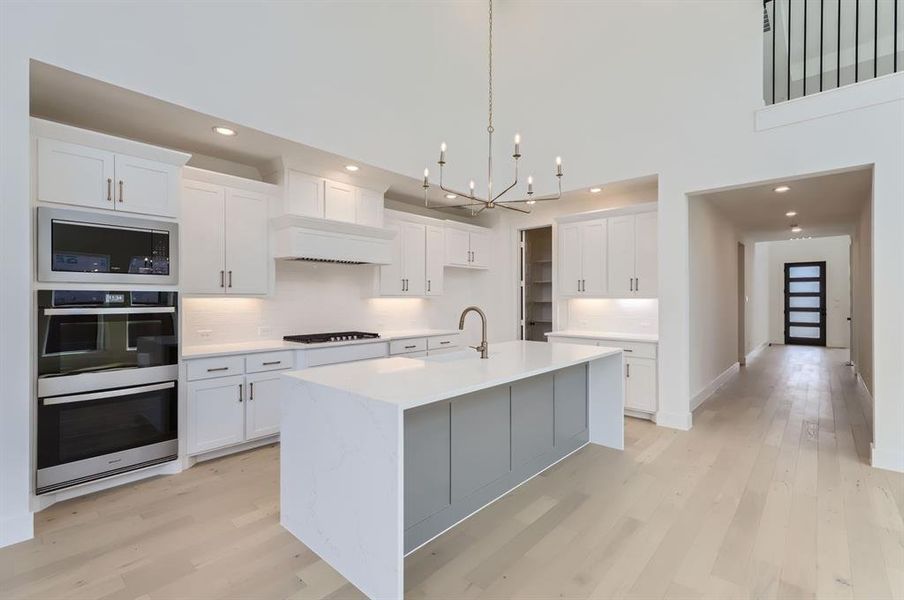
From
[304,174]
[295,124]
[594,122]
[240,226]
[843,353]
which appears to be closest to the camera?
[295,124]

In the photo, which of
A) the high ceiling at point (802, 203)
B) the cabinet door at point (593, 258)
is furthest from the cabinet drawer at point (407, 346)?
the high ceiling at point (802, 203)

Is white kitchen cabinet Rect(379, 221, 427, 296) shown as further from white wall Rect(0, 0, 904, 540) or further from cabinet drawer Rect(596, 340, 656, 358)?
cabinet drawer Rect(596, 340, 656, 358)

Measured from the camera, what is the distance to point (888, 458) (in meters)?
3.26

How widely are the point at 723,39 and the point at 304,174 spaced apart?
4176 mm

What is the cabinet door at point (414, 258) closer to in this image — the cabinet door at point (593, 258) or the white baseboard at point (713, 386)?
the cabinet door at point (593, 258)

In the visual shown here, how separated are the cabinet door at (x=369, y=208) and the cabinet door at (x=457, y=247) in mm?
1189

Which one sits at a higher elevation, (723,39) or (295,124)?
(723,39)

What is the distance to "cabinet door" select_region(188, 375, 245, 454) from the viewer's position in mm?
3293

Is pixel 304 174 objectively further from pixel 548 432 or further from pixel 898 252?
pixel 898 252

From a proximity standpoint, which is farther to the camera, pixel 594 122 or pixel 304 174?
pixel 594 122

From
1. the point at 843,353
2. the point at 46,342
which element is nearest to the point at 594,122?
Result: the point at 46,342

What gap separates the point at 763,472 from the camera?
3.20m

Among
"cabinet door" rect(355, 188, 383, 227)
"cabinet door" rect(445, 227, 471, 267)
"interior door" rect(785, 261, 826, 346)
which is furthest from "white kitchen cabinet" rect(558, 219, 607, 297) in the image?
"interior door" rect(785, 261, 826, 346)

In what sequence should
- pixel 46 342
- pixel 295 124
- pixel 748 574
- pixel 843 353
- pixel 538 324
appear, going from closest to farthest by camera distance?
pixel 748 574
pixel 46 342
pixel 295 124
pixel 538 324
pixel 843 353
